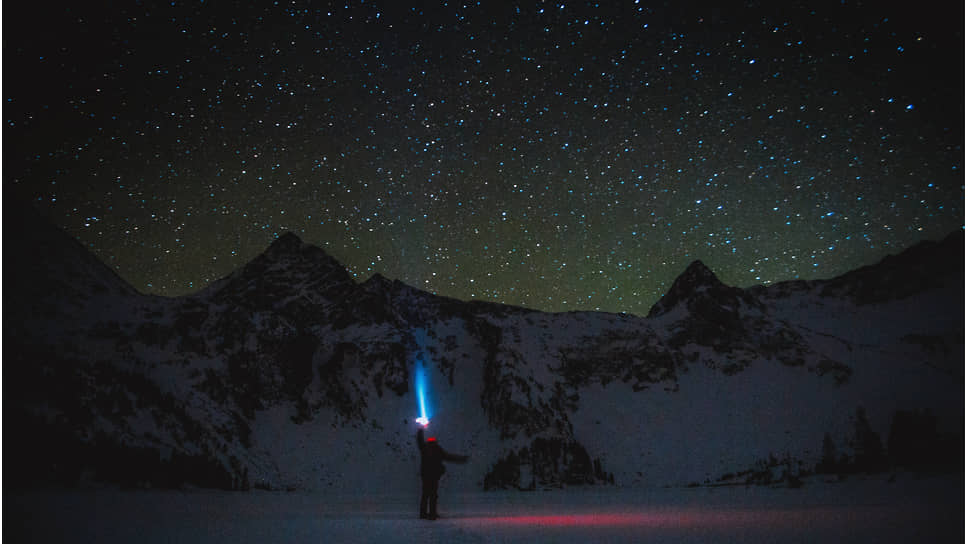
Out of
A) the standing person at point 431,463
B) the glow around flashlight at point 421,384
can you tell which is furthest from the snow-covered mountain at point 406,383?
the standing person at point 431,463

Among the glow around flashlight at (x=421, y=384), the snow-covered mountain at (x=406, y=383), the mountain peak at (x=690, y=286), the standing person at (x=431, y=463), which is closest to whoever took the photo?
the standing person at (x=431, y=463)

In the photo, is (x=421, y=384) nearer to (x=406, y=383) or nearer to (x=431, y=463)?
(x=406, y=383)

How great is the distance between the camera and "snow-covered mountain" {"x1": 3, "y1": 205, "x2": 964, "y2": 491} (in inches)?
2469

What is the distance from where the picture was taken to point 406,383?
102500 millimetres

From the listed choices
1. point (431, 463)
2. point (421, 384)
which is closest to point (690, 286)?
point (421, 384)

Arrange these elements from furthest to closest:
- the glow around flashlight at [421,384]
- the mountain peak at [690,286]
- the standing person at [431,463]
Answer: the mountain peak at [690,286] → the glow around flashlight at [421,384] → the standing person at [431,463]

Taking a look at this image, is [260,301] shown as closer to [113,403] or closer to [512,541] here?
[113,403]

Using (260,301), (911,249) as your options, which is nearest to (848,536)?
(260,301)

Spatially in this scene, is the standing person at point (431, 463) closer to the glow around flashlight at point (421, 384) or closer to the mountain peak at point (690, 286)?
A: the glow around flashlight at point (421, 384)

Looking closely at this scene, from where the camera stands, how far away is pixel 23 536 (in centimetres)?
1298

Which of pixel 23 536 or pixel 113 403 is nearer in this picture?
pixel 23 536

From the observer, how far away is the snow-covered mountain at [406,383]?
206 ft

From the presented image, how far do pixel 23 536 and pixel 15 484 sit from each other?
38.1m

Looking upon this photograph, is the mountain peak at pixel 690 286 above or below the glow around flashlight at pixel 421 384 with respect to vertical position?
above
